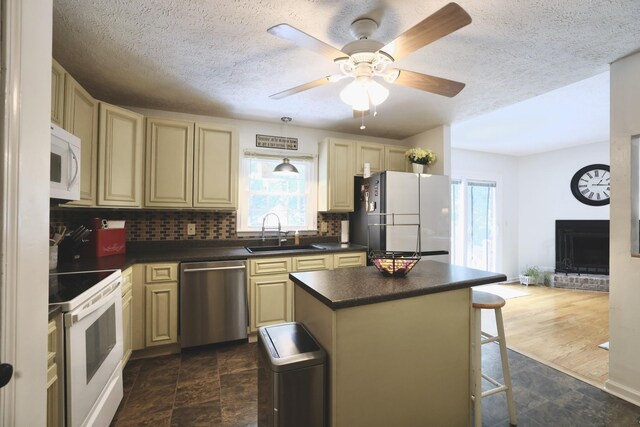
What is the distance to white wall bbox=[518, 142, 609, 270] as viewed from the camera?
16.0ft

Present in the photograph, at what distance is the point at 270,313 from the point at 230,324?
1.28ft

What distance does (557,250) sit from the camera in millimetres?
5121

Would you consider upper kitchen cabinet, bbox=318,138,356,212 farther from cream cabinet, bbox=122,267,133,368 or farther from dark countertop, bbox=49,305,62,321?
dark countertop, bbox=49,305,62,321

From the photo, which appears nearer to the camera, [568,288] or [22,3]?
[22,3]

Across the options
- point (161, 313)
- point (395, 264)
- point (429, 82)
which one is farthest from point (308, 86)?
point (161, 313)

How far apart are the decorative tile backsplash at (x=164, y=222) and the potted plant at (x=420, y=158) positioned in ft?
7.28

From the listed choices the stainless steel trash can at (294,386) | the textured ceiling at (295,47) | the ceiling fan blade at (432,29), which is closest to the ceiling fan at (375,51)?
the ceiling fan blade at (432,29)

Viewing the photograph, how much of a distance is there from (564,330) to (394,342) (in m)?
2.92

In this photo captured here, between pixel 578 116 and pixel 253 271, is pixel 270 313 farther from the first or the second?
pixel 578 116

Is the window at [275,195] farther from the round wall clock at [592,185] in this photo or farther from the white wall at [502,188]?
the round wall clock at [592,185]

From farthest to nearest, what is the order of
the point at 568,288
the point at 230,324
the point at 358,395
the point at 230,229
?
the point at 568,288
the point at 230,229
the point at 230,324
the point at 358,395

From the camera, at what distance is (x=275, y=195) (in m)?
3.52

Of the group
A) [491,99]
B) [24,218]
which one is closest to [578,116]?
[491,99]

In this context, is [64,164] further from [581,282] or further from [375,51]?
[581,282]
